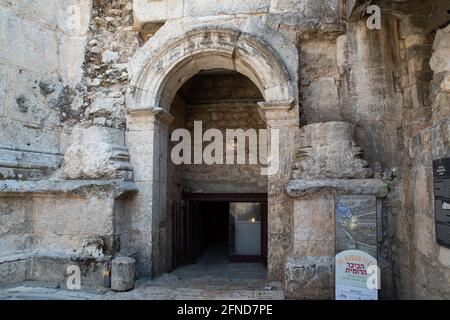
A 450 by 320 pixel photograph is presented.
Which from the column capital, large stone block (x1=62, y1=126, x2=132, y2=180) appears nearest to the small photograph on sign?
the column capital

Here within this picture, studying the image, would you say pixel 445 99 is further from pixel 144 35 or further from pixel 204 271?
pixel 204 271

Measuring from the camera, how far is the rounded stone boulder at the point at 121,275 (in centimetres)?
414

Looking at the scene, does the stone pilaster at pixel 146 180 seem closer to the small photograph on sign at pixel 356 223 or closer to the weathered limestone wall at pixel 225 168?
the weathered limestone wall at pixel 225 168

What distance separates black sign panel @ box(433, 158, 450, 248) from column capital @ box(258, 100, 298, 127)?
1948mm

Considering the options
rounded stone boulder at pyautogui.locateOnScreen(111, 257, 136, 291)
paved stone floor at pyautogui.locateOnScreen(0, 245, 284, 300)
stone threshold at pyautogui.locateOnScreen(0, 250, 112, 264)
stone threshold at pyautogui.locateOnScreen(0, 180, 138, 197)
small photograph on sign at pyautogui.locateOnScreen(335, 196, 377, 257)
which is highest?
stone threshold at pyautogui.locateOnScreen(0, 180, 138, 197)

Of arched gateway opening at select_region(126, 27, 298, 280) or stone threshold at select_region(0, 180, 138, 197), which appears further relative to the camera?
arched gateway opening at select_region(126, 27, 298, 280)

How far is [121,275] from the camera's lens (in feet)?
13.6

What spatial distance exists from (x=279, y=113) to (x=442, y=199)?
7.59 feet

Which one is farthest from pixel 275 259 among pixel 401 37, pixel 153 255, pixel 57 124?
pixel 57 124

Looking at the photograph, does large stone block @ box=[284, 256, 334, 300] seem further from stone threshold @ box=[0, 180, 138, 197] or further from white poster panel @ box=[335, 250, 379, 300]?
stone threshold @ box=[0, 180, 138, 197]

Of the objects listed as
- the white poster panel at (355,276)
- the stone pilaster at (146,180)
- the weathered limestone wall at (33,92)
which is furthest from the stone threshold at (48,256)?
the white poster panel at (355,276)

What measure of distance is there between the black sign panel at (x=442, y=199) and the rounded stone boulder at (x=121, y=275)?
3.40 metres

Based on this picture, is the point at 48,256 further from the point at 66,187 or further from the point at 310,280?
the point at 310,280

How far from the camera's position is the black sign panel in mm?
2730
